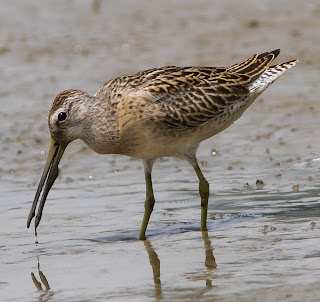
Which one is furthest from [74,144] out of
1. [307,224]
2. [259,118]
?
[307,224]

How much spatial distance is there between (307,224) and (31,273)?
2088 millimetres

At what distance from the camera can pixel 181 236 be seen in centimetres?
696

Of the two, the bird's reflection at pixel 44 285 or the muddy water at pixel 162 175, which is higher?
the muddy water at pixel 162 175

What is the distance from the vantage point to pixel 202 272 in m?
5.91

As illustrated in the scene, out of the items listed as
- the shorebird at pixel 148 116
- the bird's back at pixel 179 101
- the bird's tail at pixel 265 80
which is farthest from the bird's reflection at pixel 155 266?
the bird's tail at pixel 265 80

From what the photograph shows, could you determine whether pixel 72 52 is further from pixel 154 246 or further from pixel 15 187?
pixel 154 246

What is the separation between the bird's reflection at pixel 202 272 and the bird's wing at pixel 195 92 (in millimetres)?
1016

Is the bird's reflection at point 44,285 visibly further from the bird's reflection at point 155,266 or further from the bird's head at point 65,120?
the bird's head at point 65,120

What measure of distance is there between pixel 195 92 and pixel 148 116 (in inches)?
26.1

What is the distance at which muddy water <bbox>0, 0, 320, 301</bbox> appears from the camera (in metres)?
5.88

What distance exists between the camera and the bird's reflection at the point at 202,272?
5.55 metres

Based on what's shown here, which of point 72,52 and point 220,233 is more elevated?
point 72,52

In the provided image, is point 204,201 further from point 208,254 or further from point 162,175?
point 162,175

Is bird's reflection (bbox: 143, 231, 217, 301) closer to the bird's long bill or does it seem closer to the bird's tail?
the bird's long bill
